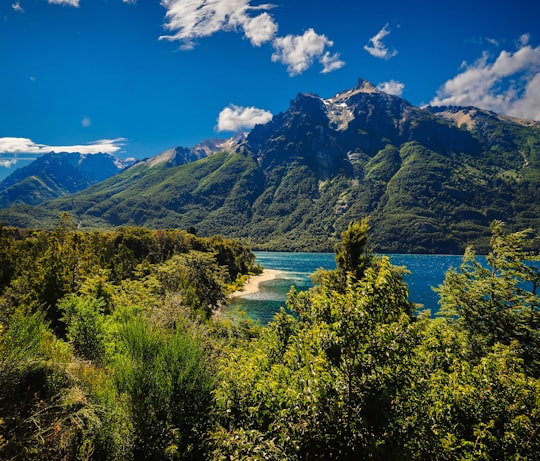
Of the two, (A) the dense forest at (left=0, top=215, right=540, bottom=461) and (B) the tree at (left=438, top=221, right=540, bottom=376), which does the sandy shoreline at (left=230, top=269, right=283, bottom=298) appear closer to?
(A) the dense forest at (left=0, top=215, right=540, bottom=461)

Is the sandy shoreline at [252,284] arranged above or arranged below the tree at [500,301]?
below

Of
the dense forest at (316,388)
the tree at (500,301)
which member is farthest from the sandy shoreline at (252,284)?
the tree at (500,301)

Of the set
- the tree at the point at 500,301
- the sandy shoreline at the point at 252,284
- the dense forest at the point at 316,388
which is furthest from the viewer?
the sandy shoreline at the point at 252,284

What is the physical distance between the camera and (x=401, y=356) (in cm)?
746

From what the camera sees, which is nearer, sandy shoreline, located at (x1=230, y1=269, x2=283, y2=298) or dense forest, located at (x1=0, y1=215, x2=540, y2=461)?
dense forest, located at (x1=0, y1=215, x2=540, y2=461)

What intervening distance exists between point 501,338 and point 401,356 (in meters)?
15.8

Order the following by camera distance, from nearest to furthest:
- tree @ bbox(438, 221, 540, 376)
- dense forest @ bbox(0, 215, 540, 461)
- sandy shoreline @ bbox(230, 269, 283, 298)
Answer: dense forest @ bbox(0, 215, 540, 461)
tree @ bbox(438, 221, 540, 376)
sandy shoreline @ bbox(230, 269, 283, 298)

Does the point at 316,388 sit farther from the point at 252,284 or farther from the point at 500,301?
the point at 252,284

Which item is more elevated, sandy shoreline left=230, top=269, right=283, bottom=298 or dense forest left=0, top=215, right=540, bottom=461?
dense forest left=0, top=215, right=540, bottom=461

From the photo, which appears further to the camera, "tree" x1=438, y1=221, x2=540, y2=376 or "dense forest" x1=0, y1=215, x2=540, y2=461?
"tree" x1=438, y1=221, x2=540, y2=376

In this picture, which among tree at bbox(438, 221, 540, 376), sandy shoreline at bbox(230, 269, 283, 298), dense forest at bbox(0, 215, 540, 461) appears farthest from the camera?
sandy shoreline at bbox(230, 269, 283, 298)

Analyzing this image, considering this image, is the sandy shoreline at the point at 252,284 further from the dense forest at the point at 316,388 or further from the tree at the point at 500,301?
the tree at the point at 500,301

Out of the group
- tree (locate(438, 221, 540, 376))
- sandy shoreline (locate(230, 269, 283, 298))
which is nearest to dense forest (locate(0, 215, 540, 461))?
tree (locate(438, 221, 540, 376))

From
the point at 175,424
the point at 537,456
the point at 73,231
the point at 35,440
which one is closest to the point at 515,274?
the point at 537,456
